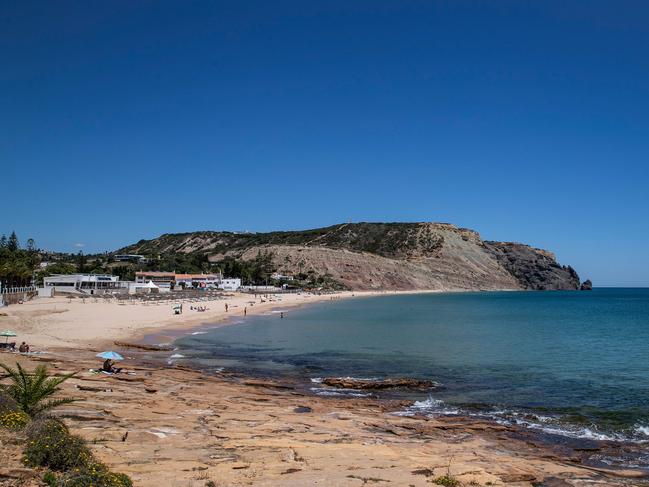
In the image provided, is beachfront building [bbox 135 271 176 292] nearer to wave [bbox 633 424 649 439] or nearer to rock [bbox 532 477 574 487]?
wave [bbox 633 424 649 439]

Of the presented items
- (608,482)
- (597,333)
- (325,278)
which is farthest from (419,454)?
(325,278)

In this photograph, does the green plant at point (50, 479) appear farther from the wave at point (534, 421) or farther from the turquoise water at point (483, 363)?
the turquoise water at point (483, 363)

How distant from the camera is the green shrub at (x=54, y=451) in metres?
9.03

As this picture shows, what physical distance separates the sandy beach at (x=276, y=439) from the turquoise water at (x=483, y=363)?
2.81 m

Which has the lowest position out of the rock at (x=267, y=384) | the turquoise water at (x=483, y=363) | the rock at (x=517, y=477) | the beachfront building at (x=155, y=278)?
the turquoise water at (x=483, y=363)

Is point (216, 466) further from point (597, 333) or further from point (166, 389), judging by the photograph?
point (597, 333)

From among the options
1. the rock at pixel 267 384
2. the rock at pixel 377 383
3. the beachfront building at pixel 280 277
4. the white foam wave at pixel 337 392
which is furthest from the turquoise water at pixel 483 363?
the beachfront building at pixel 280 277

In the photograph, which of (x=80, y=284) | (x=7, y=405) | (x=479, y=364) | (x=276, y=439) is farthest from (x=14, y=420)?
(x=80, y=284)

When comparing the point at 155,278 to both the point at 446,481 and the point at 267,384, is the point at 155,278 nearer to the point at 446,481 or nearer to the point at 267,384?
the point at 267,384

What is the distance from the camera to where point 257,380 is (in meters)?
23.5

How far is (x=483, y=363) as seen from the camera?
30.6m

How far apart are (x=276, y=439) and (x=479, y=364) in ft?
66.0

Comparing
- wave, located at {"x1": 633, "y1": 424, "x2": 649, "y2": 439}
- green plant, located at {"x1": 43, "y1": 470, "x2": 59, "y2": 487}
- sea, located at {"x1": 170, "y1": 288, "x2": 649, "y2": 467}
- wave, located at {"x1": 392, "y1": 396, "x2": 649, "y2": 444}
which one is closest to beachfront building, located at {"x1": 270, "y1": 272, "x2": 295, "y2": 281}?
sea, located at {"x1": 170, "y1": 288, "x2": 649, "y2": 467}

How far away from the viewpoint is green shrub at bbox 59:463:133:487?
7953 mm
